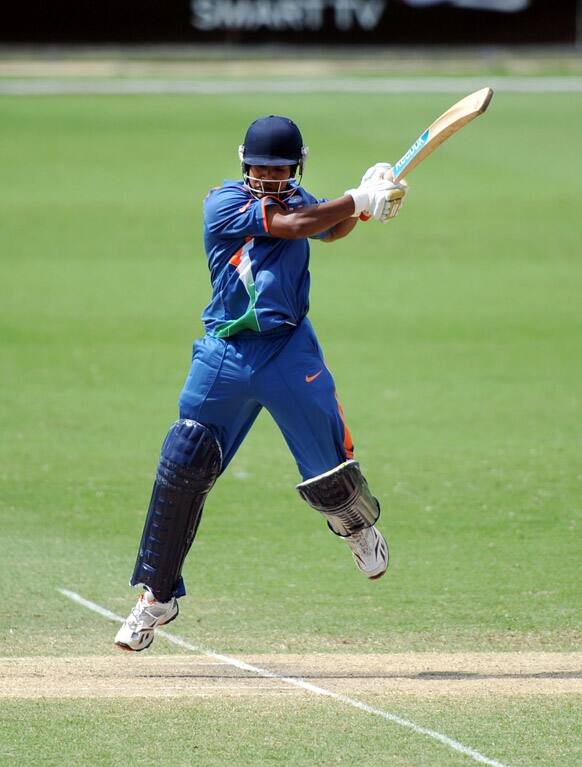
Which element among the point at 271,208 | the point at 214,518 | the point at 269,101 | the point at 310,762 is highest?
the point at 271,208

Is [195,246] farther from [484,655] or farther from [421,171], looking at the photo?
[484,655]

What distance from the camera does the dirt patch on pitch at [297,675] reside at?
17.7 feet

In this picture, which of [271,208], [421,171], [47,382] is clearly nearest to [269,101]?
[421,171]

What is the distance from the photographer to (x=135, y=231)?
18359mm

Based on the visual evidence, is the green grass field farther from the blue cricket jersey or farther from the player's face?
the player's face

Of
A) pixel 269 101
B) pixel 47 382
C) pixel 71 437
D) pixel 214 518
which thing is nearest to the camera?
pixel 214 518

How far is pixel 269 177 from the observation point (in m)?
5.81

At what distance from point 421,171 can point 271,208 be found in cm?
1623

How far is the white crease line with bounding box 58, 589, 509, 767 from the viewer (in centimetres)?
480

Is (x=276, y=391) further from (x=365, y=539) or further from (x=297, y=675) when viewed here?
(x=297, y=675)

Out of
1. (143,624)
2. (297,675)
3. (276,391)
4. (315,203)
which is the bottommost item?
(297,675)

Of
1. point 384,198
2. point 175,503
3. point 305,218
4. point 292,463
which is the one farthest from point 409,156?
point 292,463

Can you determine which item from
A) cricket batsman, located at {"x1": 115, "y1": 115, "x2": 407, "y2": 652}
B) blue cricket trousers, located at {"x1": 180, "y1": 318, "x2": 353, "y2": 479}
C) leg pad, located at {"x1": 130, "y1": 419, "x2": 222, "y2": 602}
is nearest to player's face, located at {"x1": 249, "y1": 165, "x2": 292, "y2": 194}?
cricket batsman, located at {"x1": 115, "y1": 115, "x2": 407, "y2": 652}

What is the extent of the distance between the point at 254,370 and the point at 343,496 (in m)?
0.66
